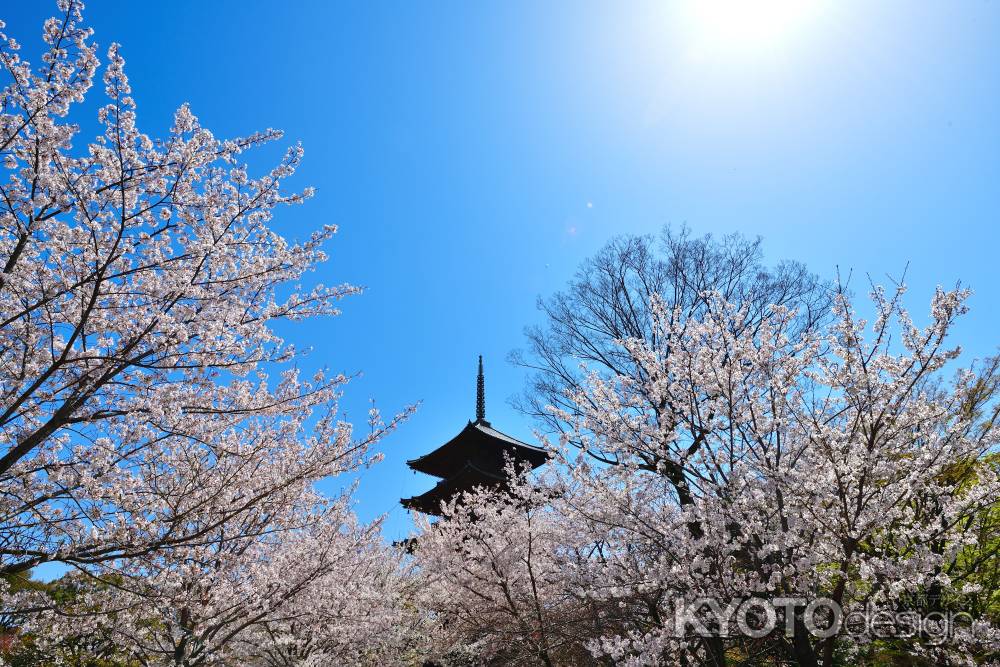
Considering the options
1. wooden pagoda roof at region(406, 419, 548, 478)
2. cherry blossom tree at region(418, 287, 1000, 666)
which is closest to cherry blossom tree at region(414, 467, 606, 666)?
cherry blossom tree at region(418, 287, 1000, 666)

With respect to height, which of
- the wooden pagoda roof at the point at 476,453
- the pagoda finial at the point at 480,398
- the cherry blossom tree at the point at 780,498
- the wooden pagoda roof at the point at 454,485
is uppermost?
the pagoda finial at the point at 480,398

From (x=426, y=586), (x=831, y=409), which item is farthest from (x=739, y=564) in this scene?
(x=426, y=586)

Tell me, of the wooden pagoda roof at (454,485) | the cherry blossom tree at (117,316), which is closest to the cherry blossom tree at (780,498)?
the cherry blossom tree at (117,316)

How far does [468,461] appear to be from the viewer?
69.6ft

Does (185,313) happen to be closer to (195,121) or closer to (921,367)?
(195,121)

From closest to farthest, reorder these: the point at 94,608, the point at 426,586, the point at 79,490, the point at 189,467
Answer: the point at 79,490
the point at 94,608
the point at 189,467
the point at 426,586

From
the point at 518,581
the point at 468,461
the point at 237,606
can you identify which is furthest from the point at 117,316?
the point at 468,461

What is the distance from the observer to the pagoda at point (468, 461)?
68.9 feet

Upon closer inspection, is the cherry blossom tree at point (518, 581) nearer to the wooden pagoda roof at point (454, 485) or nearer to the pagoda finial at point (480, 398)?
the wooden pagoda roof at point (454, 485)

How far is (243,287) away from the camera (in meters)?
4.39

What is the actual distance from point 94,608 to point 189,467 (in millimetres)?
1461

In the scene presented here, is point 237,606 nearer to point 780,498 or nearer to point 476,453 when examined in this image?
point 780,498

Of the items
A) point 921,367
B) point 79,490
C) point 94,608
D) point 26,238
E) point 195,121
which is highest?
point 195,121

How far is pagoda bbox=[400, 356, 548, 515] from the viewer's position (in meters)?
21.0
